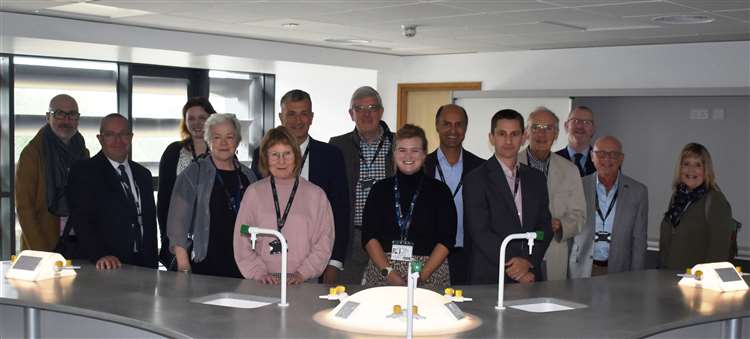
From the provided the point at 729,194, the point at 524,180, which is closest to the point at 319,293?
the point at 524,180

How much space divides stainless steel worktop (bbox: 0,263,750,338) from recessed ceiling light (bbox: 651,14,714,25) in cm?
309

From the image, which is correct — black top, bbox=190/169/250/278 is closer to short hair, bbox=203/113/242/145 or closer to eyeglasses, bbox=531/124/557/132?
short hair, bbox=203/113/242/145

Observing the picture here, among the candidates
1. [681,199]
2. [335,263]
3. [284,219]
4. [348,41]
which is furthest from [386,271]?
[348,41]

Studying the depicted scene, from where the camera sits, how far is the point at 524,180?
14.5 ft

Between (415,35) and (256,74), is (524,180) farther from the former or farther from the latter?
(256,74)

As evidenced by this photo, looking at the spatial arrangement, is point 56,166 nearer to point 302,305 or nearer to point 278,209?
point 278,209

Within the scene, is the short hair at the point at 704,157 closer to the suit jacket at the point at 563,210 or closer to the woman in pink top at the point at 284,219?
the suit jacket at the point at 563,210

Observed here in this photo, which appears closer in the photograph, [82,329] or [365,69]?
[82,329]

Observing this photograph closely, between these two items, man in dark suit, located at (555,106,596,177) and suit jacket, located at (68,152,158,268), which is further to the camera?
man in dark suit, located at (555,106,596,177)

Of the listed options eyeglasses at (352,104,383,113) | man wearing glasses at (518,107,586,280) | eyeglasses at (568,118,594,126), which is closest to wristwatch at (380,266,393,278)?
man wearing glasses at (518,107,586,280)

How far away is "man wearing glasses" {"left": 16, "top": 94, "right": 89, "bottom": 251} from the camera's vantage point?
5641 millimetres

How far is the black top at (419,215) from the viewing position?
4.19 metres

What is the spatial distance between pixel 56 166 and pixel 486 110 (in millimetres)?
5467

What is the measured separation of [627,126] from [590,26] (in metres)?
2.07
